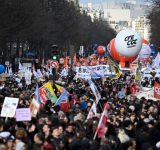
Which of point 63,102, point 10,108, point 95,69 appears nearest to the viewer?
point 10,108

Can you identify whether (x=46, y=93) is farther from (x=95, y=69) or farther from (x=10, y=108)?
(x=95, y=69)

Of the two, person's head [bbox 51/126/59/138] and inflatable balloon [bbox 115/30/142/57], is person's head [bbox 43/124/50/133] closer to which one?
person's head [bbox 51/126/59/138]

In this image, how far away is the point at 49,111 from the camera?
18.6 metres

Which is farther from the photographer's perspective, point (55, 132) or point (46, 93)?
point (46, 93)

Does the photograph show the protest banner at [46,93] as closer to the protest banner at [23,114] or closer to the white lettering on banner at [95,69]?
the protest banner at [23,114]

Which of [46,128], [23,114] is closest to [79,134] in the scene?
[46,128]

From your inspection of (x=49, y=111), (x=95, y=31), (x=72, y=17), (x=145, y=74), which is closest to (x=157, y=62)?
(x=145, y=74)

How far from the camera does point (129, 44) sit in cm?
4859

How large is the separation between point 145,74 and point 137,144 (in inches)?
918

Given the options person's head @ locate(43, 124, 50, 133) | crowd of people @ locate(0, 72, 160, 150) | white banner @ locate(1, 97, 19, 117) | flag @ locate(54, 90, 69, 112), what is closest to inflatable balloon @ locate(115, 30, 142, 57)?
flag @ locate(54, 90, 69, 112)

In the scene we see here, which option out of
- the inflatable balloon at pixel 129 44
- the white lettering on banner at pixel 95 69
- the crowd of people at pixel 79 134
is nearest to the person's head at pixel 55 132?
the crowd of people at pixel 79 134

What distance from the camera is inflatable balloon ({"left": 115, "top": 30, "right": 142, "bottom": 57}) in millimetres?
48781

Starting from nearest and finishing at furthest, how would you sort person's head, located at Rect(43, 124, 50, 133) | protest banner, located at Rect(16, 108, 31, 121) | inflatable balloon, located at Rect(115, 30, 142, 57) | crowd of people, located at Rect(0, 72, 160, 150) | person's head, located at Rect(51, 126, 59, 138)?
crowd of people, located at Rect(0, 72, 160, 150), person's head, located at Rect(51, 126, 59, 138), person's head, located at Rect(43, 124, 50, 133), protest banner, located at Rect(16, 108, 31, 121), inflatable balloon, located at Rect(115, 30, 142, 57)

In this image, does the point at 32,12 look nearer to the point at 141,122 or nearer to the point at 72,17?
the point at 72,17
